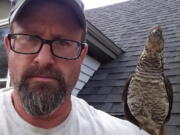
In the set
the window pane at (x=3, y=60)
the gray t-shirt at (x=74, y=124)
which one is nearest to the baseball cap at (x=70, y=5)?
the gray t-shirt at (x=74, y=124)

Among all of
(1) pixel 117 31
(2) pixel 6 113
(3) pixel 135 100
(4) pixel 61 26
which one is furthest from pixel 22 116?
(1) pixel 117 31

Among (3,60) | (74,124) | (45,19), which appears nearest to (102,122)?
(74,124)

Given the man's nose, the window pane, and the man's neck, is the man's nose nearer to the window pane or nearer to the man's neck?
the man's neck

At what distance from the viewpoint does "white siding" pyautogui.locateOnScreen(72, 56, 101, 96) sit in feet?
16.9

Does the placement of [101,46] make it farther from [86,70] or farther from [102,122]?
[102,122]

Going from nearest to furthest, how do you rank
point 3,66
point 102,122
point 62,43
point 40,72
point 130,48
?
point 40,72, point 62,43, point 102,122, point 130,48, point 3,66

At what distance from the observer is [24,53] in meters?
1.45

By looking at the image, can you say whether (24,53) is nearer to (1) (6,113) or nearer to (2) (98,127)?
(1) (6,113)

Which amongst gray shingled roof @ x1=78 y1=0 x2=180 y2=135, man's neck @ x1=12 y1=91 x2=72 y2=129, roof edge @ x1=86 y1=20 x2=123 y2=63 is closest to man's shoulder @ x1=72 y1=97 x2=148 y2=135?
man's neck @ x1=12 y1=91 x2=72 y2=129

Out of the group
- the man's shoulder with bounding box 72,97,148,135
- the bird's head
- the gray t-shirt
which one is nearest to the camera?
the gray t-shirt

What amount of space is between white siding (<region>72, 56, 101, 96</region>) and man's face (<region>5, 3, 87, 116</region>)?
11.6ft

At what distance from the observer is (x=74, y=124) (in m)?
1.64

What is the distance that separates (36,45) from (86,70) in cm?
381

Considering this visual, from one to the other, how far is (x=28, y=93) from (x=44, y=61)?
146mm
